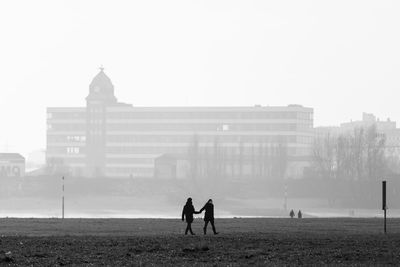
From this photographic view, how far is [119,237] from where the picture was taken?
198ft

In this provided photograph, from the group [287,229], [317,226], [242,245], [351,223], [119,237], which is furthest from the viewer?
[351,223]

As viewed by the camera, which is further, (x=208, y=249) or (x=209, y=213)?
(x=209, y=213)

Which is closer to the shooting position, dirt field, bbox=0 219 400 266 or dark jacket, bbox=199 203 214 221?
dirt field, bbox=0 219 400 266

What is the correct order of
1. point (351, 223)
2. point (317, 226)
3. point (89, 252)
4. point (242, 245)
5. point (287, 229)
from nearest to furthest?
point (89, 252), point (242, 245), point (287, 229), point (317, 226), point (351, 223)

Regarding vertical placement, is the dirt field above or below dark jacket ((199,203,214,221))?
below

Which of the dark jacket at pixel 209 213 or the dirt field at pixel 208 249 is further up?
the dark jacket at pixel 209 213

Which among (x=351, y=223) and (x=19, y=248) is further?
(x=351, y=223)

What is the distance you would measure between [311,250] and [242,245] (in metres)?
3.45

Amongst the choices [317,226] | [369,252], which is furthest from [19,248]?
[317,226]

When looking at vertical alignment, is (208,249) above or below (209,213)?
below

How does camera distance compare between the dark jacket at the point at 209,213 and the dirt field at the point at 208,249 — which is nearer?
the dirt field at the point at 208,249

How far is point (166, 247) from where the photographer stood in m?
54.1

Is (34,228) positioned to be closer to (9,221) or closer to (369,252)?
(9,221)

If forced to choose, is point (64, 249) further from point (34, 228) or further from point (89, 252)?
point (34, 228)
